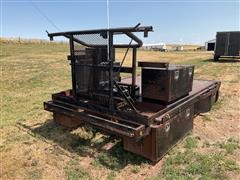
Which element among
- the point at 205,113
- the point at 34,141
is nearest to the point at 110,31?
the point at 34,141

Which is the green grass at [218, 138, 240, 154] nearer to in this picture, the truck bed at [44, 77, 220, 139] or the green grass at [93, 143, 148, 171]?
the truck bed at [44, 77, 220, 139]

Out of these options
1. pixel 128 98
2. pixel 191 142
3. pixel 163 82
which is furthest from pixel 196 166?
pixel 128 98

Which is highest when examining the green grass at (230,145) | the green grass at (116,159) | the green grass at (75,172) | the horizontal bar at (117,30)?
the horizontal bar at (117,30)

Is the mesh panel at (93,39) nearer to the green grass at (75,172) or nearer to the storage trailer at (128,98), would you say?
the storage trailer at (128,98)

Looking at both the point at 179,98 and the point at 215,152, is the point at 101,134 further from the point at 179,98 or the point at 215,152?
the point at 215,152

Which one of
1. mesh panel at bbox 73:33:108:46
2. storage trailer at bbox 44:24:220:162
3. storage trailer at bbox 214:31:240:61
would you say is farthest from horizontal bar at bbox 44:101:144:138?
storage trailer at bbox 214:31:240:61

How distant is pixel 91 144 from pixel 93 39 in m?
1.53

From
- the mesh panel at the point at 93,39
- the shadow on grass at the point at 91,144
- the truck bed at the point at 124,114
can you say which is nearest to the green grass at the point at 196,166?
the shadow on grass at the point at 91,144

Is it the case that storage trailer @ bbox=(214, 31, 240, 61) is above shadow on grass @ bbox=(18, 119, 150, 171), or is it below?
above

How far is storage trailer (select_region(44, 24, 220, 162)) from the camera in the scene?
2957 millimetres

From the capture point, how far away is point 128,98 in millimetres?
3414

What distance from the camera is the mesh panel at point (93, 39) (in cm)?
326

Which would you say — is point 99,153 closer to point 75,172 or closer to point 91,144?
point 91,144

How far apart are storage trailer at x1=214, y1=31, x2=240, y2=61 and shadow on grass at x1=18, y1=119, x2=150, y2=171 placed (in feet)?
51.4
